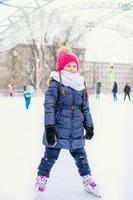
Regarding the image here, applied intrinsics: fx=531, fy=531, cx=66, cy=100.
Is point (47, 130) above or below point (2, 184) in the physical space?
above

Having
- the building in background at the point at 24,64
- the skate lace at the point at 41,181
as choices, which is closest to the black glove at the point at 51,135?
the skate lace at the point at 41,181

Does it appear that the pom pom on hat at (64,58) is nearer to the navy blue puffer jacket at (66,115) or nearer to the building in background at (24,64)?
the navy blue puffer jacket at (66,115)

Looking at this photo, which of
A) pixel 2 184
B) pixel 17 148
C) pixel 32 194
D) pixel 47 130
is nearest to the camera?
pixel 47 130

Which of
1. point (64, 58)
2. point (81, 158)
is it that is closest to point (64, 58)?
point (64, 58)

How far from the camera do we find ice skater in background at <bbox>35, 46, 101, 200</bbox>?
280 cm

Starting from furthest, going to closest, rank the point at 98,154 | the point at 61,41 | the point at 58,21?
the point at 58,21 < the point at 61,41 < the point at 98,154

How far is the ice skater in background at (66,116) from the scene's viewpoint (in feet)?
9.18

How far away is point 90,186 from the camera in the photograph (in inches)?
114

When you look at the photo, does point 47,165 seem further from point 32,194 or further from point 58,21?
point 58,21

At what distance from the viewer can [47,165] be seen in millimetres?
2916

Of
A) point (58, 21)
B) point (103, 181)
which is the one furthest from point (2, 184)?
point (58, 21)

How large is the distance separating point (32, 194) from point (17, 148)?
2.10 m

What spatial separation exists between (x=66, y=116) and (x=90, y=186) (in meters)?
0.41

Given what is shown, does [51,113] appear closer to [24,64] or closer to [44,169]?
[44,169]
